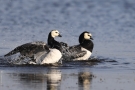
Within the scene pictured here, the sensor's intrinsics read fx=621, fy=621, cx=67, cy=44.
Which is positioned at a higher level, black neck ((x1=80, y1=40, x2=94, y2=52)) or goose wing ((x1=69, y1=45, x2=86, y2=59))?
black neck ((x1=80, y1=40, x2=94, y2=52))

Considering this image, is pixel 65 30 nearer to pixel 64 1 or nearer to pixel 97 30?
pixel 97 30

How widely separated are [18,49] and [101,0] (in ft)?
73.0

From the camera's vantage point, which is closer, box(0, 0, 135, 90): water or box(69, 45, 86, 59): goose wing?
box(0, 0, 135, 90): water

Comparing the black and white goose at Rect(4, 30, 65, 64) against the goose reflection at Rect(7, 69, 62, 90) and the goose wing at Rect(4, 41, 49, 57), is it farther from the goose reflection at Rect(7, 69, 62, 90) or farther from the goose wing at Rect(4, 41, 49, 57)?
the goose reflection at Rect(7, 69, 62, 90)

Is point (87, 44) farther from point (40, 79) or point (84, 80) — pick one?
point (40, 79)

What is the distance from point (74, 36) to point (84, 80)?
902cm

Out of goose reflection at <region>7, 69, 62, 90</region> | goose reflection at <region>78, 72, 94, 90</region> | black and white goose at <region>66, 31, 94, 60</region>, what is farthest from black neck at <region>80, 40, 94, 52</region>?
goose reflection at <region>78, 72, 94, 90</region>

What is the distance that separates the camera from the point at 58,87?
12938 millimetres

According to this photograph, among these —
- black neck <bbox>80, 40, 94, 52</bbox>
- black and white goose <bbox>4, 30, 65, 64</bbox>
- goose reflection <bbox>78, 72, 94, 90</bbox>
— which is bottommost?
goose reflection <bbox>78, 72, 94, 90</bbox>

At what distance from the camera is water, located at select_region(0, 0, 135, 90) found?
45.3 feet

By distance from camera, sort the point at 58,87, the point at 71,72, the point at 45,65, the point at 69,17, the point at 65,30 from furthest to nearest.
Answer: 1. the point at 69,17
2. the point at 65,30
3. the point at 45,65
4. the point at 71,72
5. the point at 58,87

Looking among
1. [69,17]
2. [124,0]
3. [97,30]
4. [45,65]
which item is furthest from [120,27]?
[124,0]

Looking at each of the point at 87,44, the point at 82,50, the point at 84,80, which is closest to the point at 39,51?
the point at 82,50

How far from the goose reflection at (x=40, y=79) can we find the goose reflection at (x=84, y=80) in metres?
0.49
